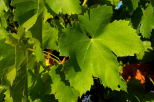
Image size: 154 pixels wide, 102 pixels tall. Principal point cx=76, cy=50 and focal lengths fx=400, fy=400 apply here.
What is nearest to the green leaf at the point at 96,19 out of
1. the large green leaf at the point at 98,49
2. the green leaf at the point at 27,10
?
the large green leaf at the point at 98,49

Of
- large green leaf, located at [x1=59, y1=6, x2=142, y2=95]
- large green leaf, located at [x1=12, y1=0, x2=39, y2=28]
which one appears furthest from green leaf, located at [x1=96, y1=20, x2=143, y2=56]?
large green leaf, located at [x1=12, y1=0, x2=39, y2=28]

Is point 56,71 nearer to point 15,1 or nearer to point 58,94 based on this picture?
point 58,94

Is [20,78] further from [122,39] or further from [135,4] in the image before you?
[135,4]

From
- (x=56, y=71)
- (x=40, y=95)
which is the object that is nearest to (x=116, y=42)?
(x=56, y=71)

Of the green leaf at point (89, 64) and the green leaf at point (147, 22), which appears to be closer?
the green leaf at point (89, 64)

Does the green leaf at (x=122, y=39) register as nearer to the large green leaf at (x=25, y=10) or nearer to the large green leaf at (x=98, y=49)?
the large green leaf at (x=98, y=49)

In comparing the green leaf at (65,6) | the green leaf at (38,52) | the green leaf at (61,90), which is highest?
the green leaf at (65,6)
